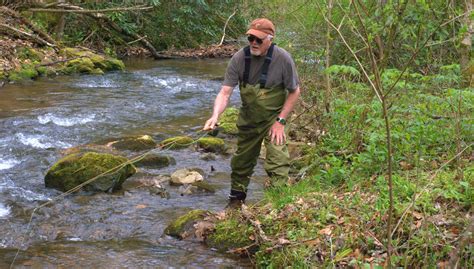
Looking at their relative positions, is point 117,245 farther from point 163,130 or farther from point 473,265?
point 163,130

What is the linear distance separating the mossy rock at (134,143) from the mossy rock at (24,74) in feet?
18.6

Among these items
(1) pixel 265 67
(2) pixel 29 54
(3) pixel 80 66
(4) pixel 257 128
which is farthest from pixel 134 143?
(2) pixel 29 54

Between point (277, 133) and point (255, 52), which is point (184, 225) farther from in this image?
point (255, 52)

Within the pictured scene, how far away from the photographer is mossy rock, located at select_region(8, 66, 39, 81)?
13.4m

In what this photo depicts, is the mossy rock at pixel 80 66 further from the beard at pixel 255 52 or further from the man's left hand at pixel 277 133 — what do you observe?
the beard at pixel 255 52

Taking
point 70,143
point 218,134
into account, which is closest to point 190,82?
point 218,134

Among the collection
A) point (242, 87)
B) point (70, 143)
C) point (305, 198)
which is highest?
point (242, 87)

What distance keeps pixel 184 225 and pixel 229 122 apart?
16.3ft

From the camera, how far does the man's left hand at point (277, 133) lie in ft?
18.2

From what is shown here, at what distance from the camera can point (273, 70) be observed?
541cm

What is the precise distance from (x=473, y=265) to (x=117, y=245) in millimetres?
3081

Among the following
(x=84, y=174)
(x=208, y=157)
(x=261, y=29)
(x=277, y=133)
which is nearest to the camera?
(x=261, y=29)

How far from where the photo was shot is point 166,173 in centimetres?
764

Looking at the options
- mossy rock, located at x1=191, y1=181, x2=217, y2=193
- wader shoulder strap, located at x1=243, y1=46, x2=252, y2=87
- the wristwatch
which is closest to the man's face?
wader shoulder strap, located at x1=243, y1=46, x2=252, y2=87
